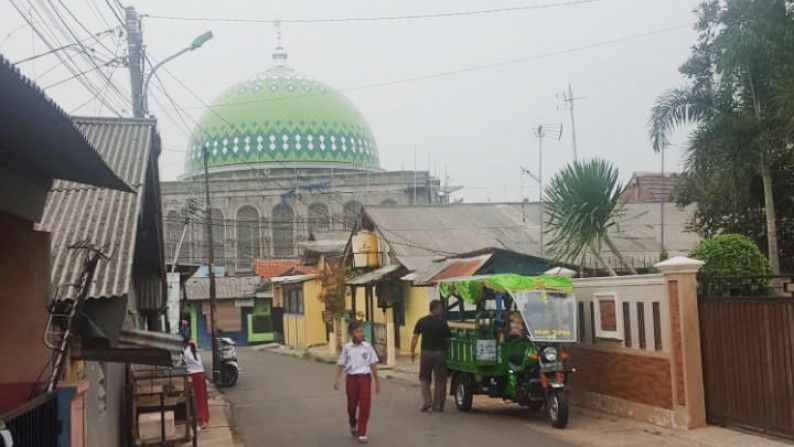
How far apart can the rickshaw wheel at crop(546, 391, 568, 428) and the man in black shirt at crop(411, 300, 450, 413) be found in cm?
273

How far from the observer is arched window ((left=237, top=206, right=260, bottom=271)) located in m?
60.9

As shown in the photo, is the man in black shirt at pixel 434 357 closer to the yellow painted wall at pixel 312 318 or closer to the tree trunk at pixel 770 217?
the tree trunk at pixel 770 217

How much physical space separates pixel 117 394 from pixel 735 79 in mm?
14859

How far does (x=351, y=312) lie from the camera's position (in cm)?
3189

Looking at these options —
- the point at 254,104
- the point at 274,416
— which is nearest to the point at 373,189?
the point at 254,104

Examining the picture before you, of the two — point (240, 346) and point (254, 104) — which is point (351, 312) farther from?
point (254, 104)

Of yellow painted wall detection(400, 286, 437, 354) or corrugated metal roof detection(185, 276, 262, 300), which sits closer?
yellow painted wall detection(400, 286, 437, 354)

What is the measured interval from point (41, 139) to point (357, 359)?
7715 mm

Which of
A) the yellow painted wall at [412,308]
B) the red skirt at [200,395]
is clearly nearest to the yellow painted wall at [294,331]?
the yellow painted wall at [412,308]

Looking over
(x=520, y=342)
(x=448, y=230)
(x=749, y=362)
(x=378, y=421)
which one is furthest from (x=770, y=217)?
(x=448, y=230)

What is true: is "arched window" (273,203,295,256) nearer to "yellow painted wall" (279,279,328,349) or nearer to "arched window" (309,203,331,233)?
"arched window" (309,203,331,233)

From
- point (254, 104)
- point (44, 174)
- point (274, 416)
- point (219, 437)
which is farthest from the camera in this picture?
point (254, 104)

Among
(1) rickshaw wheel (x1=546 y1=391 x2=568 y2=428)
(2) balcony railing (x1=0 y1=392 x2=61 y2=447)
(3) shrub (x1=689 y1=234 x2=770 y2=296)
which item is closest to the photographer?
(2) balcony railing (x1=0 y1=392 x2=61 y2=447)

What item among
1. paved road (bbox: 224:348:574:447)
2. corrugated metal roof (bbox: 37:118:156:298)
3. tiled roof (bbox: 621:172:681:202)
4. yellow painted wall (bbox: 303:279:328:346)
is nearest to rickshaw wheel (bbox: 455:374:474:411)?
paved road (bbox: 224:348:574:447)
